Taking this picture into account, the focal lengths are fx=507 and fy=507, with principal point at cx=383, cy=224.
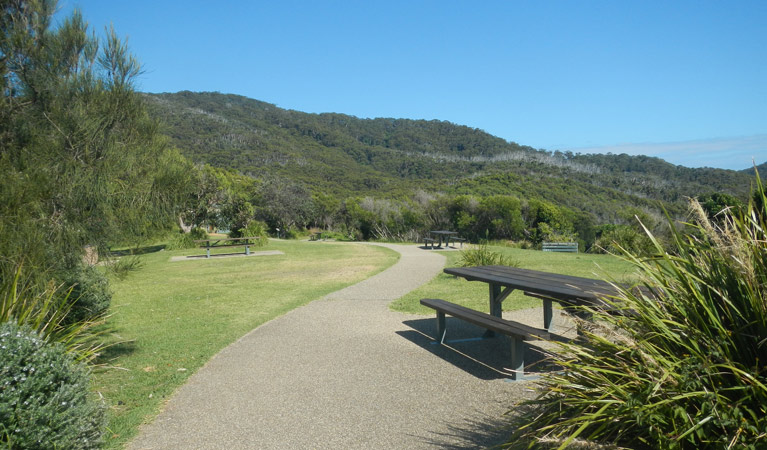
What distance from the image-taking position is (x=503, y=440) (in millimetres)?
3455

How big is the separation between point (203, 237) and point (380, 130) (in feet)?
302

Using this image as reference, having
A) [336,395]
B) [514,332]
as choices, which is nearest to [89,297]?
[336,395]

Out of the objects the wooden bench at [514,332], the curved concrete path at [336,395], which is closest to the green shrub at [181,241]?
the curved concrete path at [336,395]

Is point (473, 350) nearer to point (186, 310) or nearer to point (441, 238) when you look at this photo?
point (186, 310)

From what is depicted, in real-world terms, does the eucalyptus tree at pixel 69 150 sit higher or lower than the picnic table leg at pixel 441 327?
higher

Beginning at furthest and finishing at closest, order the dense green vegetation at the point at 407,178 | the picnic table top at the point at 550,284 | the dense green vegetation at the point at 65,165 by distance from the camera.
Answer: the dense green vegetation at the point at 407,178
the picnic table top at the point at 550,284
the dense green vegetation at the point at 65,165

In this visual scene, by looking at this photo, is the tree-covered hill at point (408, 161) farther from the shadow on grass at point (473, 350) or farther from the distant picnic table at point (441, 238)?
the shadow on grass at point (473, 350)

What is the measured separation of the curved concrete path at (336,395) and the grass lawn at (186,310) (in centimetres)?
29

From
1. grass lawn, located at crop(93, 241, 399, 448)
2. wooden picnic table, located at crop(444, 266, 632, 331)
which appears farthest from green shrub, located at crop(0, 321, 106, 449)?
wooden picnic table, located at crop(444, 266, 632, 331)

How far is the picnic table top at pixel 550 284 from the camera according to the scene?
448cm

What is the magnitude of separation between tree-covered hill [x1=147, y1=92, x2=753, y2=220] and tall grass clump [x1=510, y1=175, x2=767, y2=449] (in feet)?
107

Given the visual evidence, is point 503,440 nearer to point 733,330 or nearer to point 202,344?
point 733,330

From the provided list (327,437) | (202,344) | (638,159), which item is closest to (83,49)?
(202,344)

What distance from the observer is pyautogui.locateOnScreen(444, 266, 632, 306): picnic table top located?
176 inches
